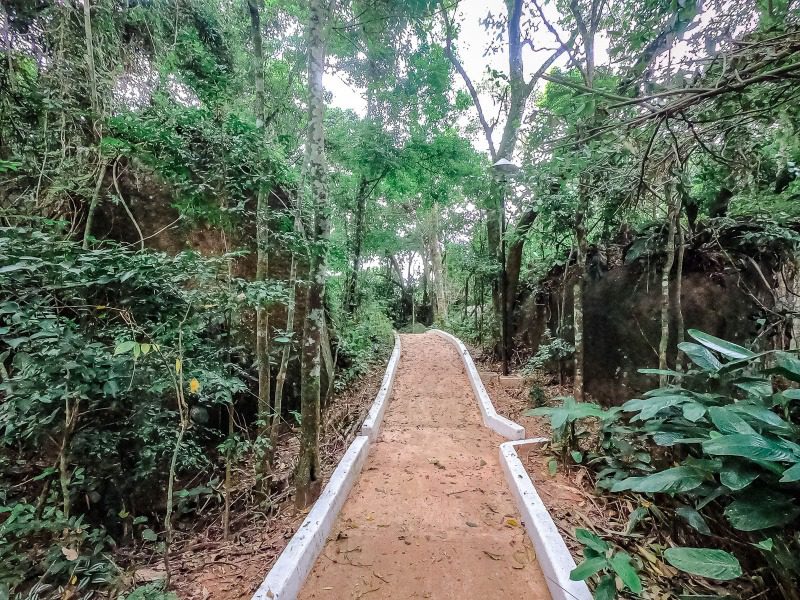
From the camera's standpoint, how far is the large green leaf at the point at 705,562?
55.1 inches

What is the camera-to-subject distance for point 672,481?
1782 millimetres

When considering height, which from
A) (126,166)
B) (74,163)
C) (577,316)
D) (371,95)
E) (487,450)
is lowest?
(487,450)

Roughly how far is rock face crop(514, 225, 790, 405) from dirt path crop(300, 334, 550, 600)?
8.53 ft

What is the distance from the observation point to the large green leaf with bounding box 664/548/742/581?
4.59ft

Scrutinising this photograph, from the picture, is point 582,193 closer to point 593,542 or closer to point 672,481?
point 672,481

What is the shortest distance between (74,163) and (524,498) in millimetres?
6710

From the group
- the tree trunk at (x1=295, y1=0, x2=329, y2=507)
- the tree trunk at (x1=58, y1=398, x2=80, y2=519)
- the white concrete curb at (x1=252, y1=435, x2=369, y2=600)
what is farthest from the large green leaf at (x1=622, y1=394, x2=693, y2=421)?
the tree trunk at (x1=58, y1=398, x2=80, y2=519)

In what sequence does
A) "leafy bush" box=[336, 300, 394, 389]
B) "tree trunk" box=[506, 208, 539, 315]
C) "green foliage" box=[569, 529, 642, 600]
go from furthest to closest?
"leafy bush" box=[336, 300, 394, 389] → "tree trunk" box=[506, 208, 539, 315] → "green foliage" box=[569, 529, 642, 600]

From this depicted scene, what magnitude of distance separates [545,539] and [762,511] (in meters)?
1.67

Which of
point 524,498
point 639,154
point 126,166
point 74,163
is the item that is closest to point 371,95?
point 126,166

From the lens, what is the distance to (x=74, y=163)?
4.62 m

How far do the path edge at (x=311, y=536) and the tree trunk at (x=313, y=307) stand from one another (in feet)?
0.89

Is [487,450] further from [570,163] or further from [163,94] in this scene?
[163,94]

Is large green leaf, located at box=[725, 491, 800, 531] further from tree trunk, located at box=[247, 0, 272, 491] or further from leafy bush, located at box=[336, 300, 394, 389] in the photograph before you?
leafy bush, located at box=[336, 300, 394, 389]
